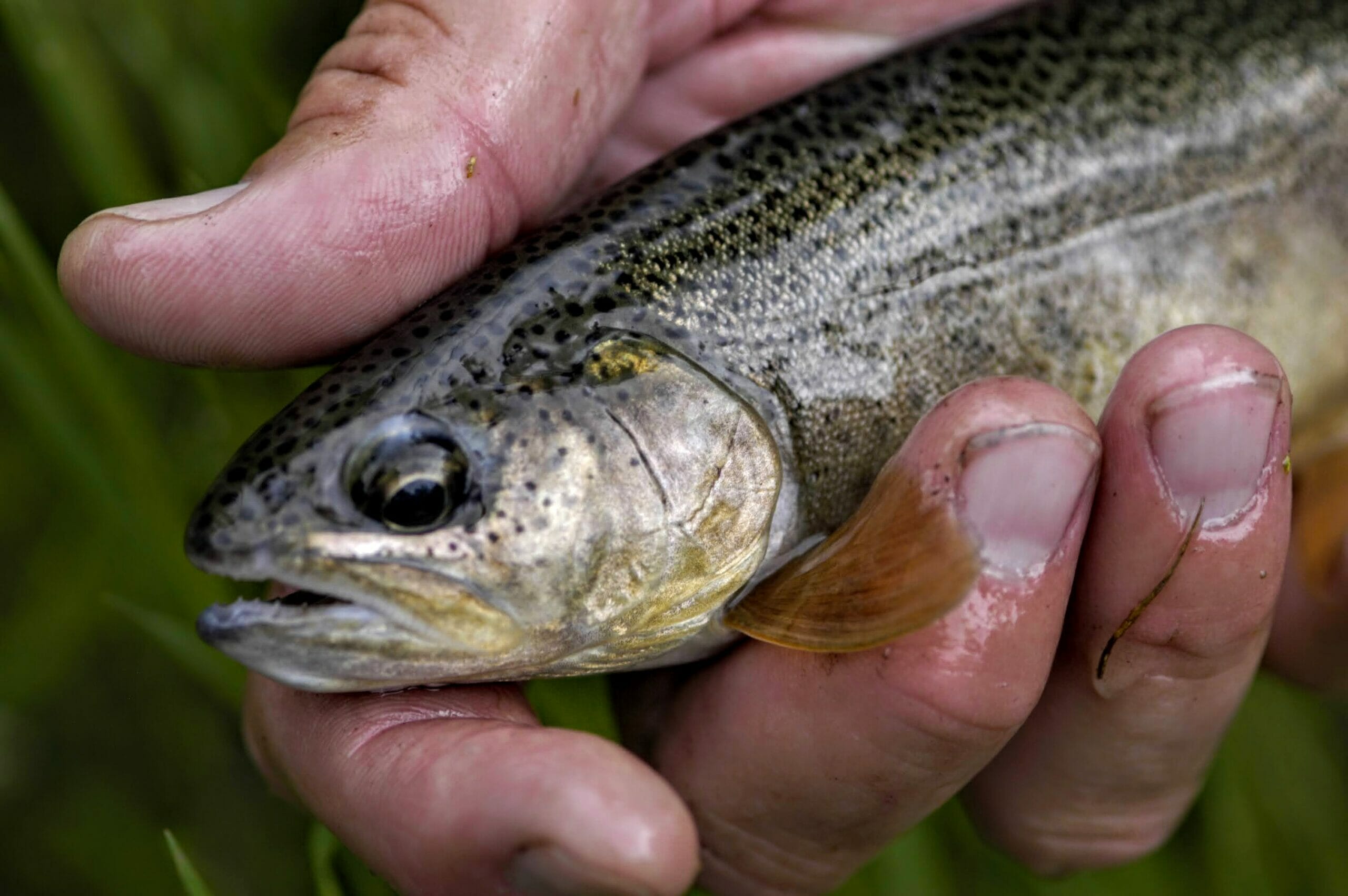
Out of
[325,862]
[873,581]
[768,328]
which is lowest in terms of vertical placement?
[325,862]

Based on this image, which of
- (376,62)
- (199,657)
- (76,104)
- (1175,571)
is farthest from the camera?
(76,104)

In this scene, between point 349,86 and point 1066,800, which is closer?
point 349,86

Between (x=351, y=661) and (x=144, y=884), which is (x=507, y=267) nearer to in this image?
(x=351, y=661)

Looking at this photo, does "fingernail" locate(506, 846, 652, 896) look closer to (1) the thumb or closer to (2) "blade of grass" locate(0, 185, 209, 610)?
(1) the thumb

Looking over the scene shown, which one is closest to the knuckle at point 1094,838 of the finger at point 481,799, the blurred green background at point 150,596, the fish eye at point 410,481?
the blurred green background at point 150,596

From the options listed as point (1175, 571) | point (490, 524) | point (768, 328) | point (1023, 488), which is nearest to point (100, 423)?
point (490, 524)

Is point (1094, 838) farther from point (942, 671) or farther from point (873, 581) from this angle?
point (873, 581)

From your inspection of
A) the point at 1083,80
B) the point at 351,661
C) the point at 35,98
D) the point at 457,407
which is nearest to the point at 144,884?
the point at 351,661
